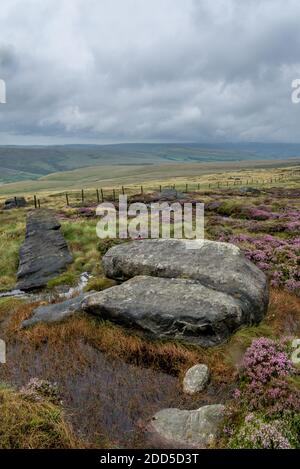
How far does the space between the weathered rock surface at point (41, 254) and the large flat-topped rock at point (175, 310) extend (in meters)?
9.46

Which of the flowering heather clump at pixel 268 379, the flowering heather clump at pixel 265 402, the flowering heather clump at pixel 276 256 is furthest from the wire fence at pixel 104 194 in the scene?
the flowering heather clump at pixel 265 402

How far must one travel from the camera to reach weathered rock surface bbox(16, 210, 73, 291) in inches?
923

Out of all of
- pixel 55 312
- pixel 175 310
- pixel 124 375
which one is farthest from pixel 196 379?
pixel 55 312

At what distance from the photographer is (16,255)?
27.8 meters

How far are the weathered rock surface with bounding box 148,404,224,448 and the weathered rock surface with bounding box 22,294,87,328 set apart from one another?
690 centimetres

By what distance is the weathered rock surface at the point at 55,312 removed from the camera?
15227 millimetres

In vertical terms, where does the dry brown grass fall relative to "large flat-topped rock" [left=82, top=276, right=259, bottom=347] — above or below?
below

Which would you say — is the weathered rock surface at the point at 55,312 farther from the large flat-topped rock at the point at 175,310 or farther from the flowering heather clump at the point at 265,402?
the flowering heather clump at the point at 265,402

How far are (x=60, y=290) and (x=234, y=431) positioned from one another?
14608 mm

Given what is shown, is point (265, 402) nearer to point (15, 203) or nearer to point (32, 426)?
point (32, 426)

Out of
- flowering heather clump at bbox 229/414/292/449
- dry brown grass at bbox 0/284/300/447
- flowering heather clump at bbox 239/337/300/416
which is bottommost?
dry brown grass at bbox 0/284/300/447

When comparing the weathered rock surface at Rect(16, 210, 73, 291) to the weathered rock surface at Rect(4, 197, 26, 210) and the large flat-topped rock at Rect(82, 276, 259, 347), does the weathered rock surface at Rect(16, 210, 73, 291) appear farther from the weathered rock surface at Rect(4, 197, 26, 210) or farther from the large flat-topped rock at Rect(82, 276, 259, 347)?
the weathered rock surface at Rect(4, 197, 26, 210)

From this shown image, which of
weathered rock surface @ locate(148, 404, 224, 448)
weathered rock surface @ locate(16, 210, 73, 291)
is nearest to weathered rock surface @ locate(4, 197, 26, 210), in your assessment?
weathered rock surface @ locate(16, 210, 73, 291)
